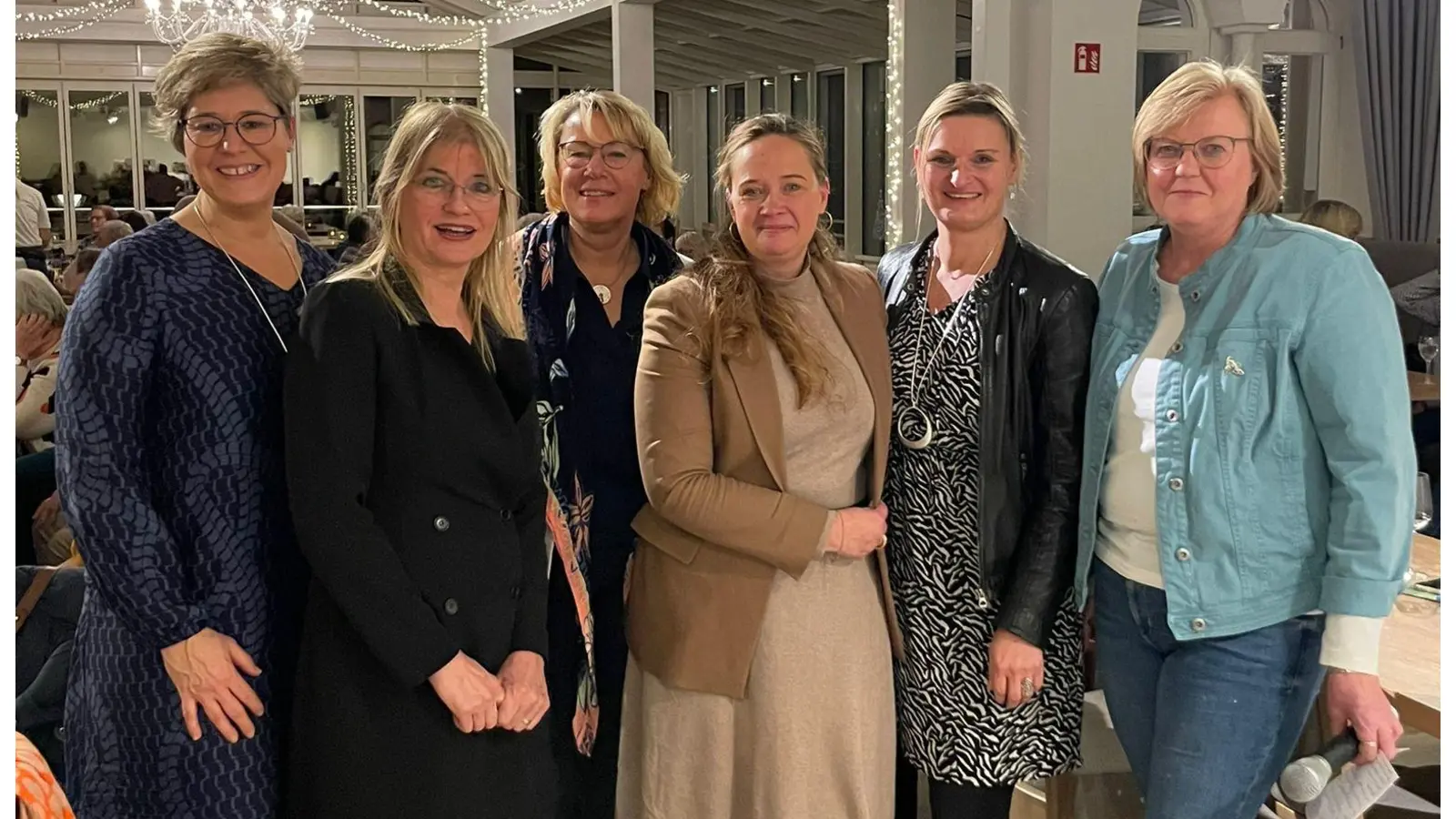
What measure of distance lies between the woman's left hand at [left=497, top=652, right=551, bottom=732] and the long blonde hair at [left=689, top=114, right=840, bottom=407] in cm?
60

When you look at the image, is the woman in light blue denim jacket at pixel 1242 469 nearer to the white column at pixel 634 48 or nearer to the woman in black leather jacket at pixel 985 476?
the woman in black leather jacket at pixel 985 476

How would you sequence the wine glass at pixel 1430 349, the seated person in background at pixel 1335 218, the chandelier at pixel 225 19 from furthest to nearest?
the chandelier at pixel 225 19 < the seated person in background at pixel 1335 218 < the wine glass at pixel 1430 349

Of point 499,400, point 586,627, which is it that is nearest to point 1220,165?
point 499,400

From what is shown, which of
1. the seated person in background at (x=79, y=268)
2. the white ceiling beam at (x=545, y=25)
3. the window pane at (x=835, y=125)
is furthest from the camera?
the window pane at (x=835, y=125)

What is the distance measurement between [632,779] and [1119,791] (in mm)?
993

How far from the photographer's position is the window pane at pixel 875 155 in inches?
487

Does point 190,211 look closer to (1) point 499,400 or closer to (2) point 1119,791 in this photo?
(1) point 499,400

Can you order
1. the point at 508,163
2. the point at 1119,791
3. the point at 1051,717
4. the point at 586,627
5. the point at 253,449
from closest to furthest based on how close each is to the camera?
the point at 253,449
the point at 508,163
the point at 1051,717
the point at 586,627
the point at 1119,791

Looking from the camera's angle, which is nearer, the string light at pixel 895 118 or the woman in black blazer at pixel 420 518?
the woman in black blazer at pixel 420 518

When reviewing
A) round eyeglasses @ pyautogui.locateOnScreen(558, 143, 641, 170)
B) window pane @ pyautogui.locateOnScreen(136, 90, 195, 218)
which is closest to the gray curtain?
round eyeglasses @ pyautogui.locateOnScreen(558, 143, 641, 170)

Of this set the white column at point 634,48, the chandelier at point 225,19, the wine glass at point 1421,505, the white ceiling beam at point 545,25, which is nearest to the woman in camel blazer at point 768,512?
the wine glass at point 1421,505

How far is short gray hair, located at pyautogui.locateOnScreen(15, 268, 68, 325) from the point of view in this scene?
168 inches

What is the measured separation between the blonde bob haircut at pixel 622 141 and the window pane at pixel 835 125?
1017 centimetres

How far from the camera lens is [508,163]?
2139mm
